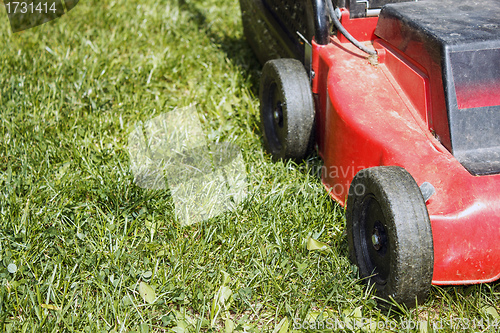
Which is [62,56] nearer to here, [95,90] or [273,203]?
[95,90]

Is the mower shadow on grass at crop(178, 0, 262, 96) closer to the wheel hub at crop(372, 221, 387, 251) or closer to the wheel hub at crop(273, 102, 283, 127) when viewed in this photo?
the wheel hub at crop(273, 102, 283, 127)

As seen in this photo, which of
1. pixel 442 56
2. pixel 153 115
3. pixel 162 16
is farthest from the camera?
pixel 162 16

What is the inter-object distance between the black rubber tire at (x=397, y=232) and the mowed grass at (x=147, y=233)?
0.35 ft

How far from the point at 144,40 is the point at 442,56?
85.9 inches

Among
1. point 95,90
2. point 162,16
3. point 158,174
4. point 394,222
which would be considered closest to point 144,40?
point 162,16

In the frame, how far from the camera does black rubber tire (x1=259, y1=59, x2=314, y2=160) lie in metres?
2.01

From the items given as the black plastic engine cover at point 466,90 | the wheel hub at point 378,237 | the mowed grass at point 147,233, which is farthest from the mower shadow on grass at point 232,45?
the wheel hub at point 378,237

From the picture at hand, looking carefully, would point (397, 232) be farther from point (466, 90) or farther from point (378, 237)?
point (466, 90)

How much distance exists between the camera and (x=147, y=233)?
6.20ft

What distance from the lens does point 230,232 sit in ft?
6.07

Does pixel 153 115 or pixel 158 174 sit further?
pixel 153 115

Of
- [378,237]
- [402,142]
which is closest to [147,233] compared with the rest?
[378,237]

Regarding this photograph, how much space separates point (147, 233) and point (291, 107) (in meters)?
0.71

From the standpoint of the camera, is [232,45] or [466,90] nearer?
[466,90]
